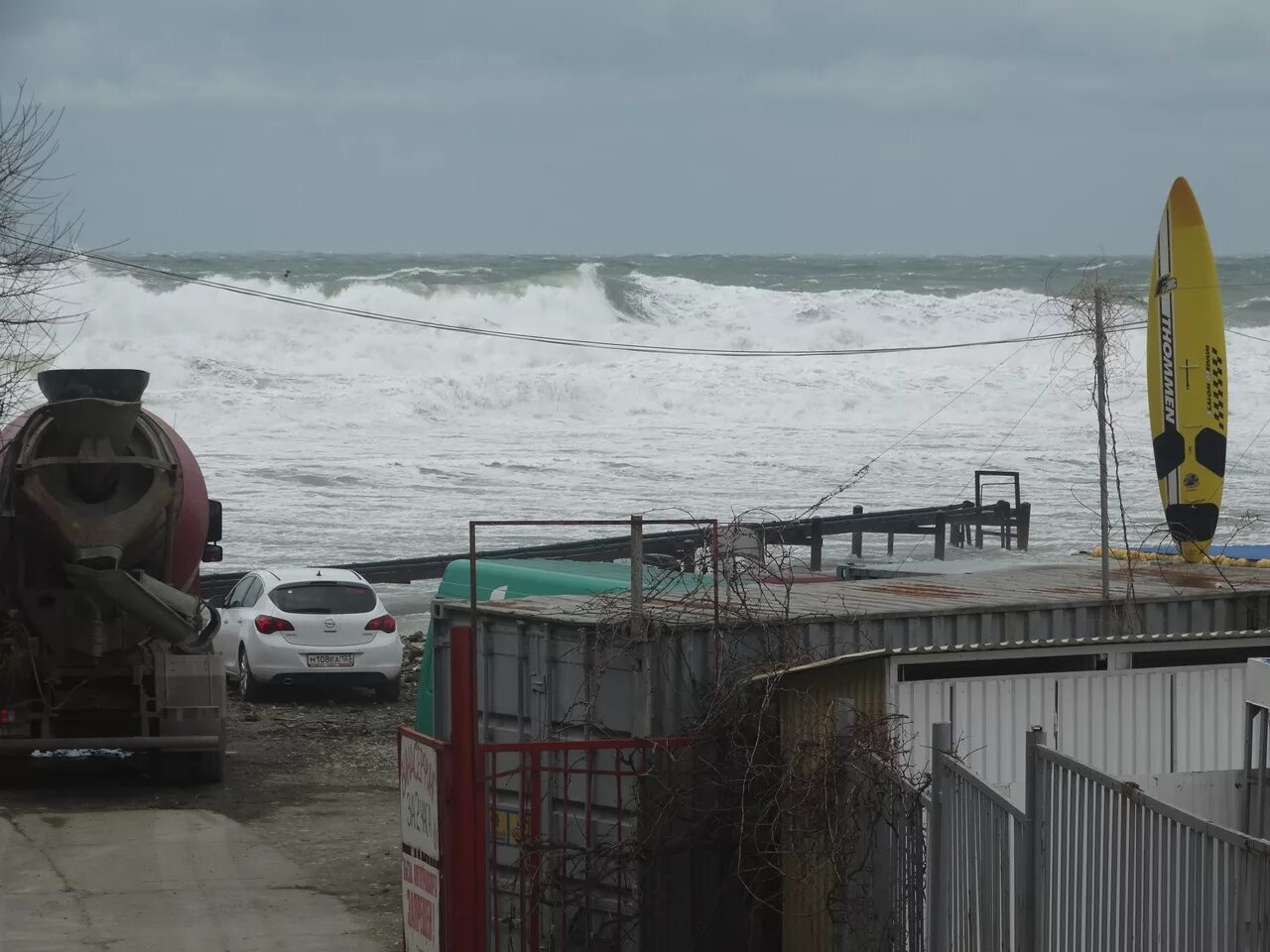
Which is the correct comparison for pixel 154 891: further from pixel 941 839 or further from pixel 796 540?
pixel 796 540

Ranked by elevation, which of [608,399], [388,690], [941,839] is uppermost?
[608,399]

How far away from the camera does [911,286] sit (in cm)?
8900

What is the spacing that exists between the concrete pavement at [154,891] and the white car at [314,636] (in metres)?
4.83

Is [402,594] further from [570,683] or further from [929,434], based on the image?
[929,434]

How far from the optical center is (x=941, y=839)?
7293 mm

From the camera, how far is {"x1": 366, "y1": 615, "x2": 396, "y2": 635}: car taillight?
18.1 metres

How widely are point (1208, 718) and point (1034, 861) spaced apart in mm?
2835

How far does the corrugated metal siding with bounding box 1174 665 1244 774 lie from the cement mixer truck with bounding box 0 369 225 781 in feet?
25.6

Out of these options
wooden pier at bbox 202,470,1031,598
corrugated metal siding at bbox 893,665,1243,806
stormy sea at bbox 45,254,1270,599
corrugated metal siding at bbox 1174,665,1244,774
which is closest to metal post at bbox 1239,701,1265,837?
corrugated metal siding at bbox 893,665,1243,806

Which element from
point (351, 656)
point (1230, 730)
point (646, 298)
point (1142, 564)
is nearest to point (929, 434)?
point (646, 298)

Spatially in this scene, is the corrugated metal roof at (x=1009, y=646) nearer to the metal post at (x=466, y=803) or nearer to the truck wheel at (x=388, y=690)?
the metal post at (x=466, y=803)

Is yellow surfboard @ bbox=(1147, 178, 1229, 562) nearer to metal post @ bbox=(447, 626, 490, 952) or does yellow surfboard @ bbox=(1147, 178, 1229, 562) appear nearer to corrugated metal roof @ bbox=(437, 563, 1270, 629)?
corrugated metal roof @ bbox=(437, 563, 1270, 629)

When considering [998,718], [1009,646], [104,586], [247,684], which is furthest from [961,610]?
[247,684]

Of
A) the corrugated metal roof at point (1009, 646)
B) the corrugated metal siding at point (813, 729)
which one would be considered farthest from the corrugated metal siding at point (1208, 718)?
the corrugated metal siding at point (813, 729)
